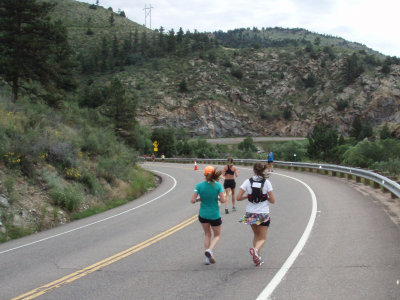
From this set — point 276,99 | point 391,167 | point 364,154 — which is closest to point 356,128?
point 276,99

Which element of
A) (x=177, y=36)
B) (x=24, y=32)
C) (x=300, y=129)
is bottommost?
(x=300, y=129)

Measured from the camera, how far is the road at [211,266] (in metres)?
5.38

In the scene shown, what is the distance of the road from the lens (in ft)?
17.6

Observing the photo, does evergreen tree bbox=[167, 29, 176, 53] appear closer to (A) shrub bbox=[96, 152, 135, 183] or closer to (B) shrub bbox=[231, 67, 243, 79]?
(B) shrub bbox=[231, 67, 243, 79]

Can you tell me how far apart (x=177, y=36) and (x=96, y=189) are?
109 metres

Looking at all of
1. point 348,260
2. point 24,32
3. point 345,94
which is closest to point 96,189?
point 24,32

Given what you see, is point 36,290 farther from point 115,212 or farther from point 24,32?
point 24,32

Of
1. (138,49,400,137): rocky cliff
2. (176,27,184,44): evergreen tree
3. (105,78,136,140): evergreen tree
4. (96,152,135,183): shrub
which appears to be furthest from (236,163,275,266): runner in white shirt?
(176,27,184,44): evergreen tree

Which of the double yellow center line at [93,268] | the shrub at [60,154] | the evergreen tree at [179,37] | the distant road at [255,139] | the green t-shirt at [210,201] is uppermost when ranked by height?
the evergreen tree at [179,37]

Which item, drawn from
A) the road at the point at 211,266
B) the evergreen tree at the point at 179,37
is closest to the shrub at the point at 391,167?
the road at the point at 211,266

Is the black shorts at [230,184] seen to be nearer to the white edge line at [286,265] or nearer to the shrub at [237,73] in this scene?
the white edge line at [286,265]

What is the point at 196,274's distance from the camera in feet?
20.2

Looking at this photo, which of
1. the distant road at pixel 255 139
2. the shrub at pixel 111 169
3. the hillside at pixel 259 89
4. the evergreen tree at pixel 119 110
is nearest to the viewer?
the shrub at pixel 111 169

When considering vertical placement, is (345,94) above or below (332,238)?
above
